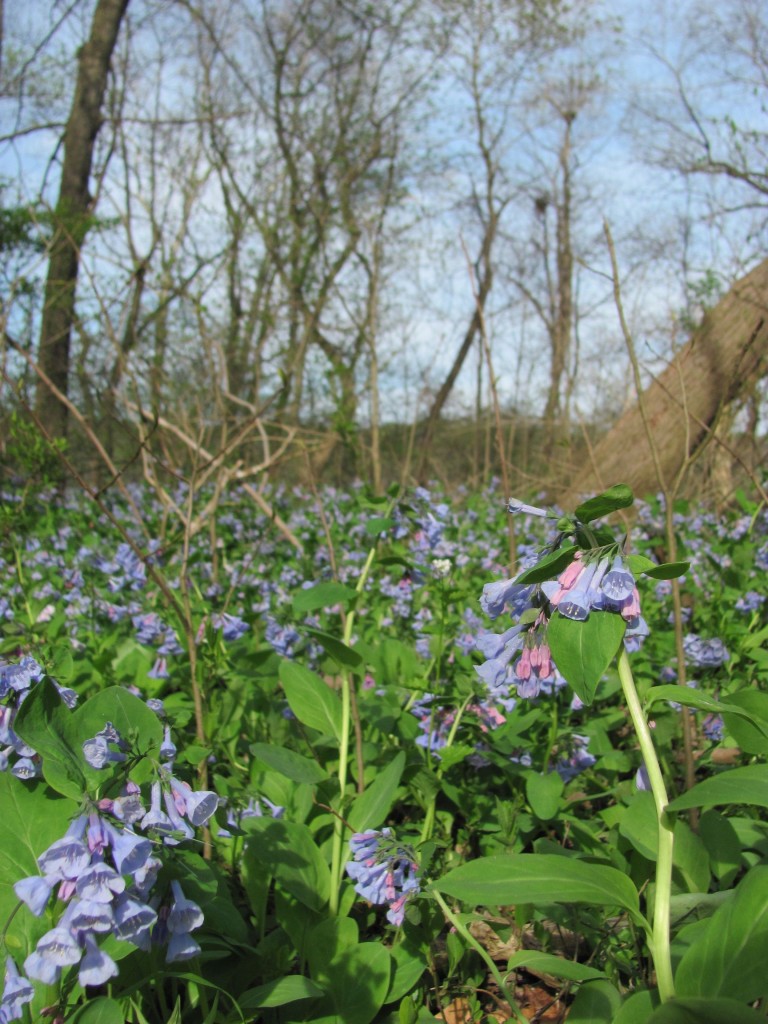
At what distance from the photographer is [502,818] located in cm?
140

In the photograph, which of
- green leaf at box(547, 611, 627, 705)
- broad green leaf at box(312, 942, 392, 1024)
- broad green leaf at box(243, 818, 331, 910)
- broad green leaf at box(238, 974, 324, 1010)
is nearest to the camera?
green leaf at box(547, 611, 627, 705)

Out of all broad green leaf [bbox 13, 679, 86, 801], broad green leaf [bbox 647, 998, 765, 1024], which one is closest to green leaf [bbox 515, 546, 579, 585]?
broad green leaf [bbox 647, 998, 765, 1024]

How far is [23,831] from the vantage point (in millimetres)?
980

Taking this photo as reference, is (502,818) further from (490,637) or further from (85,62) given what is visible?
(85,62)

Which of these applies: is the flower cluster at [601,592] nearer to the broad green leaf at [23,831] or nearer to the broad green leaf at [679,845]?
the broad green leaf at [679,845]

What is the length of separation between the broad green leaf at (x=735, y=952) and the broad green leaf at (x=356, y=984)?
1.57 feet

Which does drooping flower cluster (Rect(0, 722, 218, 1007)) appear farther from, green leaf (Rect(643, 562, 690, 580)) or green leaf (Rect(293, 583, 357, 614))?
green leaf (Rect(293, 583, 357, 614))

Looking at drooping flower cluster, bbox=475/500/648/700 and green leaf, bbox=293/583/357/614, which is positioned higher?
drooping flower cluster, bbox=475/500/648/700

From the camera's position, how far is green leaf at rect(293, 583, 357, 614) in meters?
1.45

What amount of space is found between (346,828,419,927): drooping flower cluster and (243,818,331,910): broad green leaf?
0.13 m

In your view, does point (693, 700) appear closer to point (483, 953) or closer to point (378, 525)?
point (483, 953)

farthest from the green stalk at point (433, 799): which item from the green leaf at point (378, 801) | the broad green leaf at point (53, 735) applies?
the broad green leaf at point (53, 735)

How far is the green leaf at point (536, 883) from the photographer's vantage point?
73 centimetres

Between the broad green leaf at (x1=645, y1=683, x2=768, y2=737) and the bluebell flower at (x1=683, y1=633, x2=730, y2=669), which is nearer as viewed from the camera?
the broad green leaf at (x1=645, y1=683, x2=768, y2=737)
